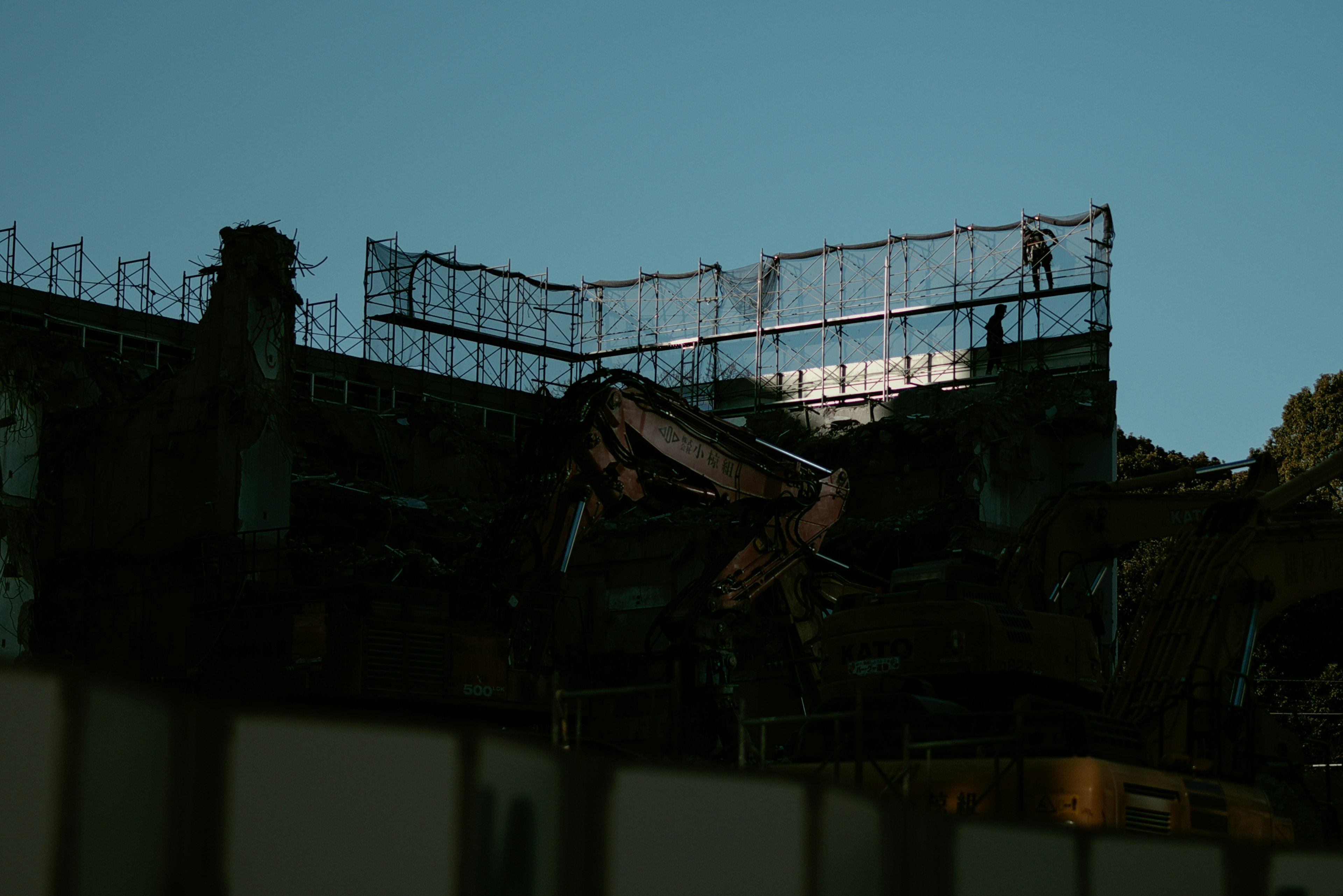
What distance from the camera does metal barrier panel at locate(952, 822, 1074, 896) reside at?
5.92m

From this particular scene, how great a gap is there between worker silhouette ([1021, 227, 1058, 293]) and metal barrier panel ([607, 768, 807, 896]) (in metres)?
44.6

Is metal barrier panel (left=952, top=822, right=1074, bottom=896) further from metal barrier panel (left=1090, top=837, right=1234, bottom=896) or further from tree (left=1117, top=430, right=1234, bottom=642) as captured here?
tree (left=1117, top=430, right=1234, bottom=642)

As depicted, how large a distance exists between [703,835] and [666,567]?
3214 cm

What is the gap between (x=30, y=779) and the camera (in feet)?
12.0

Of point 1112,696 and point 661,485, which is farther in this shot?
point 661,485

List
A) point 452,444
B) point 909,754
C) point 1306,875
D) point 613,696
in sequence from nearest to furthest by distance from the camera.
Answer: point 1306,875 < point 909,754 < point 613,696 < point 452,444

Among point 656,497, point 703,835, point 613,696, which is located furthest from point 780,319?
point 703,835

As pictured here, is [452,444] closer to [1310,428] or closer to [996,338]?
[996,338]

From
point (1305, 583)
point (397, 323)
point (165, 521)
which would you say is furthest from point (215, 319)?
point (397, 323)

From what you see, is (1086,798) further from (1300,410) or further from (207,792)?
(1300,410)

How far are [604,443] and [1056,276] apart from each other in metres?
30.4

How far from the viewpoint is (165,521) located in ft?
94.2

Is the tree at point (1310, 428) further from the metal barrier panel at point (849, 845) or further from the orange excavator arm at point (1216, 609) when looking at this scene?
the metal barrier panel at point (849, 845)

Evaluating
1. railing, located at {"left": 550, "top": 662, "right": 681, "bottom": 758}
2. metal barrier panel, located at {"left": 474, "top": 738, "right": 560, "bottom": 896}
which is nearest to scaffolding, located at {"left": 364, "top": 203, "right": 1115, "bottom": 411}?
railing, located at {"left": 550, "top": 662, "right": 681, "bottom": 758}
